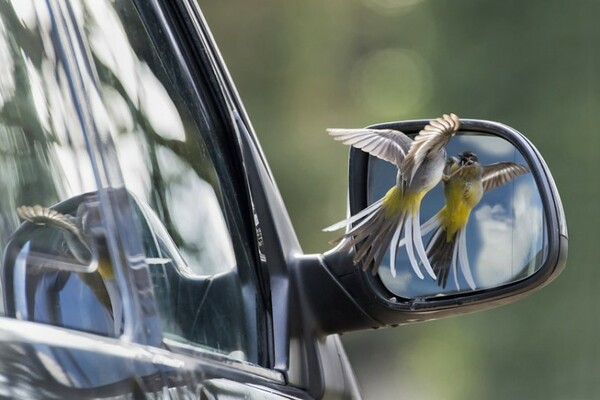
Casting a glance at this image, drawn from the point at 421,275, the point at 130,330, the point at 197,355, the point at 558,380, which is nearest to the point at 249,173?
the point at 421,275

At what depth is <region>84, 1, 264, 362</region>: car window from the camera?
1.59 meters

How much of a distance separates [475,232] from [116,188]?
0.79 meters

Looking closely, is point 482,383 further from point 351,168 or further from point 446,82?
point 351,168

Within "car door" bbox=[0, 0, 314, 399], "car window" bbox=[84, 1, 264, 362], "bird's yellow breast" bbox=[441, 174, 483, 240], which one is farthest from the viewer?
"bird's yellow breast" bbox=[441, 174, 483, 240]

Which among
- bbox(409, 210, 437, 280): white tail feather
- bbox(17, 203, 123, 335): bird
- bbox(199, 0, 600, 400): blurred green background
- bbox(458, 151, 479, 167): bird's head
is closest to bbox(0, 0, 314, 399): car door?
bbox(17, 203, 123, 335): bird

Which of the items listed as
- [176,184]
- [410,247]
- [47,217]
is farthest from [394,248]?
[47,217]

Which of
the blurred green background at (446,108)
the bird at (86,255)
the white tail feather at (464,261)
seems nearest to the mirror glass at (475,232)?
the white tail feather at (464,261)

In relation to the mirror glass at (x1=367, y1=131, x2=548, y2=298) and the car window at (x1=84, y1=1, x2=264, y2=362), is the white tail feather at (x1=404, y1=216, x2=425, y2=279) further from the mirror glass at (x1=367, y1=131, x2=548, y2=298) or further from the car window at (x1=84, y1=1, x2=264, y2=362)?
the car window at (x1=84, y1=1, x2=264, y2=362)

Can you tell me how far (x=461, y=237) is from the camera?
Result: 81.9 inches

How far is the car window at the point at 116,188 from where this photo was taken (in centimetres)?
132

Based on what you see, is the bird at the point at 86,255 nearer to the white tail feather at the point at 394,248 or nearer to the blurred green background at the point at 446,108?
the white tail feather at the point at 394,248

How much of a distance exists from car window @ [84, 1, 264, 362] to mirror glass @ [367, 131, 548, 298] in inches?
10.9

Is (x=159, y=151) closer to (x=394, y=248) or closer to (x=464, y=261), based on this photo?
(x=394, y=248)

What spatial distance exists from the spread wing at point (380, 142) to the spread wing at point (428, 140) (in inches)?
1.0
